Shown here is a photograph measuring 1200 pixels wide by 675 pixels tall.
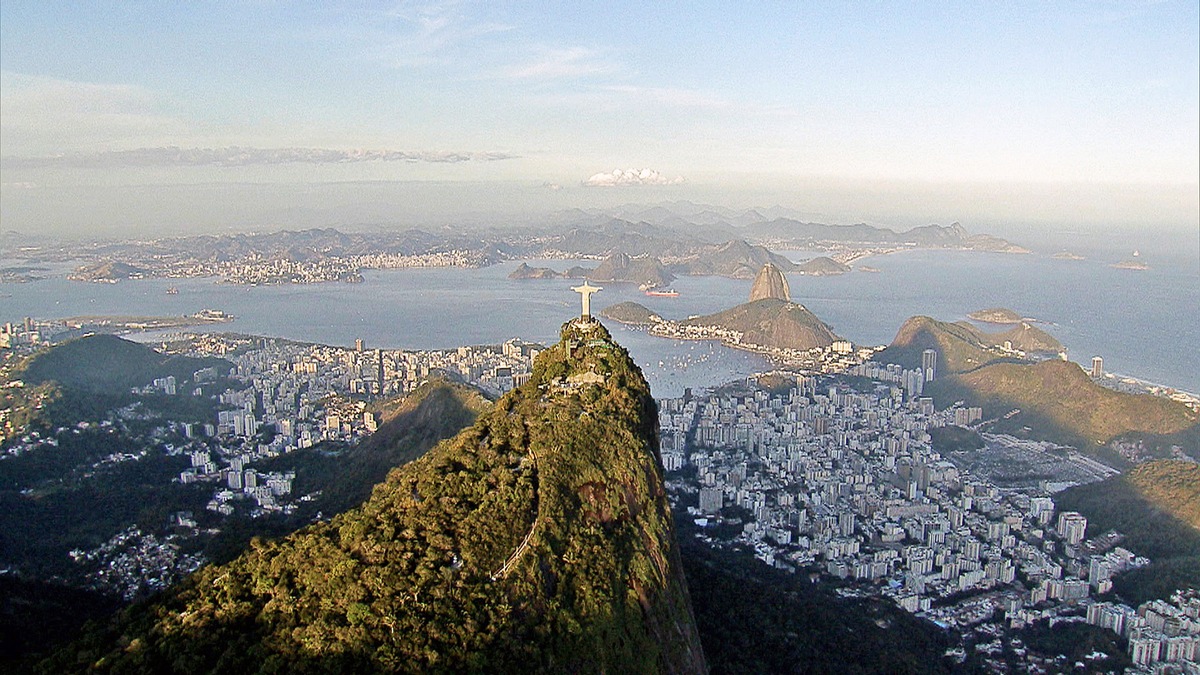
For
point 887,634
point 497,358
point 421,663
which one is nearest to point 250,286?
point 497,358

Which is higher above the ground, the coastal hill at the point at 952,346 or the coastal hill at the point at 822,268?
the coastal hill at the point at 822,268

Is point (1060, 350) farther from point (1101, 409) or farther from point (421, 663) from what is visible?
point (421, 663)

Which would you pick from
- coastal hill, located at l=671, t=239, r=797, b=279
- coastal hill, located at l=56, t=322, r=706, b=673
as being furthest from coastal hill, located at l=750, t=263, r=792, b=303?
coastal hill, located at l=56, t=322, r=706, b=673

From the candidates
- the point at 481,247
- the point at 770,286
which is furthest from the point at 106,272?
the point at 770,286

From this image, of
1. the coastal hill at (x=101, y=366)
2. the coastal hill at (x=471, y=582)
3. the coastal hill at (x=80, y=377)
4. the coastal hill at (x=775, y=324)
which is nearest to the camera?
the coastal hill at (x=471, y=582)

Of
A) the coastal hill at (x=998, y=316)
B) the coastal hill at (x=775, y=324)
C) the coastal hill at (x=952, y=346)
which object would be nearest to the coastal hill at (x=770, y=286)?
the coastal hill at (x=775, y=324)

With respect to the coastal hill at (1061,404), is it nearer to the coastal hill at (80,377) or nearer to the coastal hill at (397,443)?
the coastal hill at (397,443)

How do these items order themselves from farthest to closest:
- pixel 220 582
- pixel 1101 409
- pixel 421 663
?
1. pixel 1101 409
2. pixel 220 582
3. pixel 421 663
